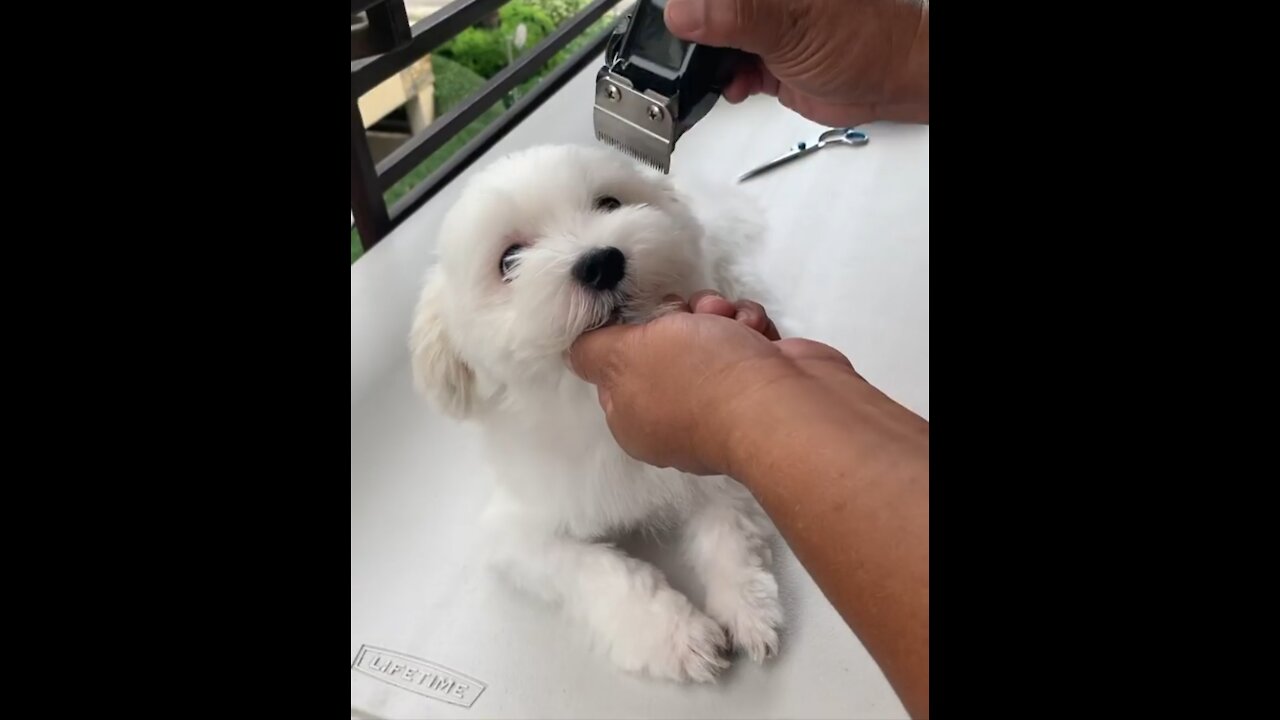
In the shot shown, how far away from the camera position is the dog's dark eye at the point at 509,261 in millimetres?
1001

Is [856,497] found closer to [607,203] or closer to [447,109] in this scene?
[607,203]

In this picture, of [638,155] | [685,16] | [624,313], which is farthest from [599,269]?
[685,16]

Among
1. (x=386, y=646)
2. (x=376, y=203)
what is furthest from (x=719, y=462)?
(x=376, y=203)

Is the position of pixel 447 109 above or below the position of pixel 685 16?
below

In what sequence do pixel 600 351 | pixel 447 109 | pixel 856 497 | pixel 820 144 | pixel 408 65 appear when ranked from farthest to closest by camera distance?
pixel 447 109, pixel 820 144, pixel 408 65, pixel 600 351, pixel 856 497

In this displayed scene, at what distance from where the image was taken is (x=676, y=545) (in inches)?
45.2

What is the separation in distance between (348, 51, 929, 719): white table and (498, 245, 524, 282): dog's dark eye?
0.41 metres

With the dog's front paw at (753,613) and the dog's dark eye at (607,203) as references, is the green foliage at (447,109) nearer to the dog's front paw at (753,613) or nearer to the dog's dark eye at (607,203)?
the dog's dark eye at (607,203)

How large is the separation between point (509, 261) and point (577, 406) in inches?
8.0

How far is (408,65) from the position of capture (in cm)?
178

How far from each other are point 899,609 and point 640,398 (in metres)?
0.36

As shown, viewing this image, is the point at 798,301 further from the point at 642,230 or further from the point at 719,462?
the point at 719,462

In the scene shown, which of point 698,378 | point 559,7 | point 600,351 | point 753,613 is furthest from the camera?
point 559,7
